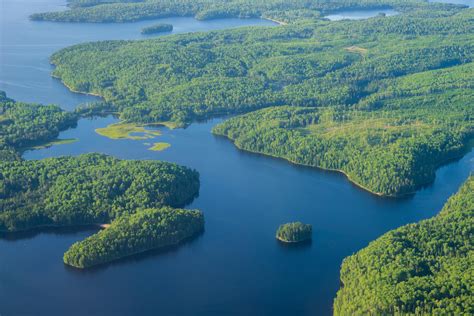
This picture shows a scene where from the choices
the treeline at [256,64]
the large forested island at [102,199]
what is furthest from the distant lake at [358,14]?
the large forested island at [102,199]

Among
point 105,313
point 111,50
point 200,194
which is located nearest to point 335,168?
point 200,194

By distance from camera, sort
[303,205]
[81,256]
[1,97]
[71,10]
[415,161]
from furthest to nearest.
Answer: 1. [71,10]
2. [1,97]
3. [415,161]
4. [303,205]
5. [81,256]

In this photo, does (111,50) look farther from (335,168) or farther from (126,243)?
(126,243)

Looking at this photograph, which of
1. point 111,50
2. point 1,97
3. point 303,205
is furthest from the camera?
point 111,50

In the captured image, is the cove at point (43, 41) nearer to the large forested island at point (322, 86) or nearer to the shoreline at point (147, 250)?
the large forested island at point (322, 86)

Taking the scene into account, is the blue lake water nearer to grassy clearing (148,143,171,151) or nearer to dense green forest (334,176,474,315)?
grassy clearing (148,143,171,151)

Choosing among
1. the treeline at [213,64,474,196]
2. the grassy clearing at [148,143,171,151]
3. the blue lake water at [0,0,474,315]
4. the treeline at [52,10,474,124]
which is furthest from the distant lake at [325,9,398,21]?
the grassy clearing at [148,143,171,151]

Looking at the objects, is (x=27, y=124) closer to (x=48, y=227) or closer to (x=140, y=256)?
(x=48, y=227)

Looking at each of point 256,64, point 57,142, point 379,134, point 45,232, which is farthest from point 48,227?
point 256,64
